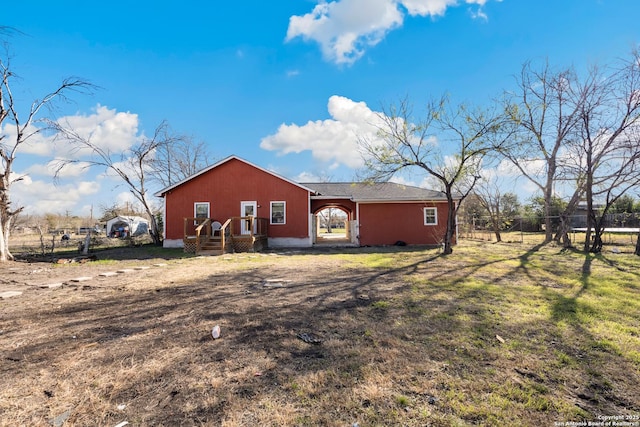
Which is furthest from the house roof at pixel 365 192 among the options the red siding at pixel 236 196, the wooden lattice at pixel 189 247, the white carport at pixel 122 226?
the white carport at pixel 122 226

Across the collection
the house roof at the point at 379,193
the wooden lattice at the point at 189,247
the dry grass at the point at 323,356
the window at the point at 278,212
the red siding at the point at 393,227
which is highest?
the house roof at the point at 379,193

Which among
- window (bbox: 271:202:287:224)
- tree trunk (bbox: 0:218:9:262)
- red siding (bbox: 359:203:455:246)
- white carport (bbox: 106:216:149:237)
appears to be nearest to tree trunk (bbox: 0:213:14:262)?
tree trunk (bbox: 0:218:9:262)

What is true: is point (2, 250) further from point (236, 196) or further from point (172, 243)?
point (236, 196)

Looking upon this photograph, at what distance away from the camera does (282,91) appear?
15.2 meters

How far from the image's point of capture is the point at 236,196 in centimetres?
1645

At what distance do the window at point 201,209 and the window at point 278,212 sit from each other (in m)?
3.56

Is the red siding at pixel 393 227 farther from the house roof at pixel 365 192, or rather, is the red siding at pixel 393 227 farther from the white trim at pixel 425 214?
the house roof at pixel 365 192

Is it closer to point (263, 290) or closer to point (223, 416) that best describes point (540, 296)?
point (263, 290)

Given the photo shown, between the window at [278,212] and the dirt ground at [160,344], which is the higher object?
the window at [278,212]

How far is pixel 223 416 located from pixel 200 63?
12673 millimetres

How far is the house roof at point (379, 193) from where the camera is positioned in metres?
16.4

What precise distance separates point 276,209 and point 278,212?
7.8 inches

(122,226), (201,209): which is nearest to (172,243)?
(201,209)

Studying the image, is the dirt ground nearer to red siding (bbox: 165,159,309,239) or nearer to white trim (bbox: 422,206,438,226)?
red siding (bbox: 165,159,309,239)
